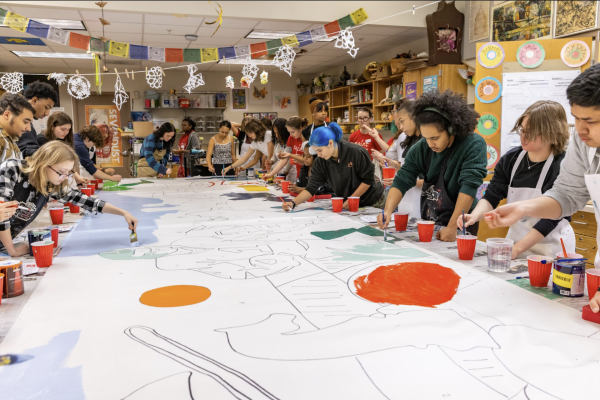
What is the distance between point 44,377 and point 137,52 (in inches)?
197

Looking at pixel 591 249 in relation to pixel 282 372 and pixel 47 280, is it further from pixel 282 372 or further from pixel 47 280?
pixel 47 280

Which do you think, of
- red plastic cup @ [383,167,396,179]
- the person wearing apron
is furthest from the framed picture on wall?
the person wearing apron

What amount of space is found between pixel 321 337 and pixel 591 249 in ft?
9.87

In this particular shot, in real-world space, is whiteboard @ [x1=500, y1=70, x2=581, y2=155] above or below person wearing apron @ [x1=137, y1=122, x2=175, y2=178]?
above

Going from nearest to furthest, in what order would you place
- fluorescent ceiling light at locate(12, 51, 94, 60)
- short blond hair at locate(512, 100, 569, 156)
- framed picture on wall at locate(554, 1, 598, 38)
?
short blond hair at locate(512, 100, 569, 156) < framed picture on wall at locate(554, 1, 598, 38) < fluorescent ceiling light at locate(12, 51, 94, 60)

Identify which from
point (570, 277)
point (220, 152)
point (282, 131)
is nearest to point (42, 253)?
point (570, 277)

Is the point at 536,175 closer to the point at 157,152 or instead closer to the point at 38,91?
the point at 38,91

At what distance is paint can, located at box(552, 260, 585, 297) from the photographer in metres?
1.35

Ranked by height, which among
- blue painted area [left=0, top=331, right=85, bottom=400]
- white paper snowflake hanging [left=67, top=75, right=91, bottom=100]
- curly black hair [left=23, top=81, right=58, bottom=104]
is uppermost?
white paper snowflake hanging [left=67, top=75, right=91, bottom=100]

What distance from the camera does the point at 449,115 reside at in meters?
2.28

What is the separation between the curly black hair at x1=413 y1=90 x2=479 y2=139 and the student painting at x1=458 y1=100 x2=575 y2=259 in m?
0.25

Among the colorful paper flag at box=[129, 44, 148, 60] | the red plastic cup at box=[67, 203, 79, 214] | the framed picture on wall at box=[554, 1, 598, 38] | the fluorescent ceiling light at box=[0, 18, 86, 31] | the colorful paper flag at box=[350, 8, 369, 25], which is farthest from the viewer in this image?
the fluorescent ceiling light at box=[0, 18, 86, 31]

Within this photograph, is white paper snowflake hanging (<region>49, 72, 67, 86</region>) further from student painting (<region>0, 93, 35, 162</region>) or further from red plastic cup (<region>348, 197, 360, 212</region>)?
red plastic cup (<region>348, 197, 360, 212</region>)

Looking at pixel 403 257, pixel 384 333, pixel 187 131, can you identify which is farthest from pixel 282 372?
pixel 187 131
